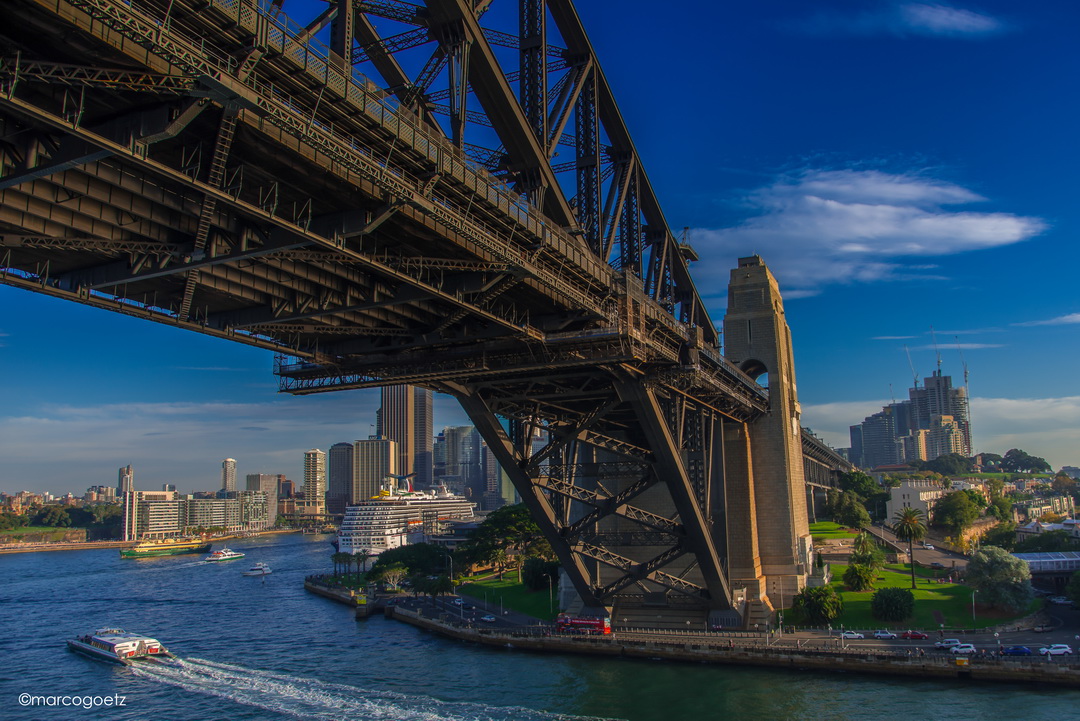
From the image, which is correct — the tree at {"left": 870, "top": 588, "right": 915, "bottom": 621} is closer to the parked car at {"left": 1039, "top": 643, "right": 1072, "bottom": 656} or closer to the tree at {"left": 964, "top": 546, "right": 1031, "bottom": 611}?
the tree at {"left": 964, "top": 546, "right": 1031, "bottom": 611}

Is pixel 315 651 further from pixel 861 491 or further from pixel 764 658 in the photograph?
pixel 861 491

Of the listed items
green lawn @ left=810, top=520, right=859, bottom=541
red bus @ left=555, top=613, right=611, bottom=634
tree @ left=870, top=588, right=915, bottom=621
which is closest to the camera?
red bus @ left=555, top=613, right=611, bottom=634

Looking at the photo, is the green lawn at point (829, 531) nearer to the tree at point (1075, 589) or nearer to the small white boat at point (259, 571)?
the tree at point (1075, 589)

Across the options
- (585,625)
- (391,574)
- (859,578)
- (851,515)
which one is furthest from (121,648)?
(851,515)

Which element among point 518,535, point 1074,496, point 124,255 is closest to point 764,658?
point 124,255

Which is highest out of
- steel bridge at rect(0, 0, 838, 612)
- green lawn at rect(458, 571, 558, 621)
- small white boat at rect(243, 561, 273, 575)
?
steel bridge at rect(0, 0, 838, 612)

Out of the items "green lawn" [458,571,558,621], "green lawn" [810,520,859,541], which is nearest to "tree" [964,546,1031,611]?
"green lawn" [458,571,558,621]

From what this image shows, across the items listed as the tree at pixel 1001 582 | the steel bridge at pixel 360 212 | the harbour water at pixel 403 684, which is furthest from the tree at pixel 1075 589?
the steel bridge at pixel 360 212
